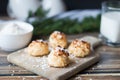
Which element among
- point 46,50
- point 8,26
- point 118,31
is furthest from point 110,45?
point 8,26

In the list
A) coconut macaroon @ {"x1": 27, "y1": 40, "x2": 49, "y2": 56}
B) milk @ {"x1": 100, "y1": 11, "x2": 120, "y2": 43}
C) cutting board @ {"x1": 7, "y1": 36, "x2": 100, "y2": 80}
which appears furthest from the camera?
milk @ {"x1": 100, "y1": 11, "x2": 120, "y2": 43}

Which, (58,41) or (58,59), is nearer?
(58,59)

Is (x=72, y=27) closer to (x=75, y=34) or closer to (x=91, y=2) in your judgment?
(x=75, y=34)

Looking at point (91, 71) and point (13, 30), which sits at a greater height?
point (13, 30)

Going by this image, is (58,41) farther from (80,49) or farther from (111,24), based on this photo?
(111,24)

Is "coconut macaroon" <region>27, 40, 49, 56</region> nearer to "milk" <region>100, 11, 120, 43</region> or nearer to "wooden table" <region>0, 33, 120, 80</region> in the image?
"wooden table" <region>0, 33, 120, 80</region>

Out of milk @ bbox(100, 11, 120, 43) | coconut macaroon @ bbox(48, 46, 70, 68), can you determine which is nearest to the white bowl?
coconut macaroon @ bbox(48, 46, 70, 68)

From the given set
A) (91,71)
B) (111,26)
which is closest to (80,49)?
(91,71)
